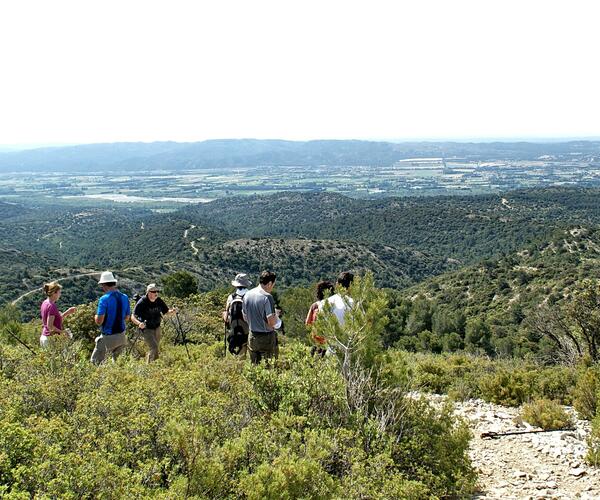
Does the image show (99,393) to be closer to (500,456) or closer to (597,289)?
(500,456)

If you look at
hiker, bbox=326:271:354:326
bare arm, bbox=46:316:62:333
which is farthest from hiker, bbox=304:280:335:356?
bare arm, bbox=46:316:62:333

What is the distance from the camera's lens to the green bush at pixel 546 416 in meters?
5.45

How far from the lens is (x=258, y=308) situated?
5492mm

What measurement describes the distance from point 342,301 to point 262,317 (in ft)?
4.05

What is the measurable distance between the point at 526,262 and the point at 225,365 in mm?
38201

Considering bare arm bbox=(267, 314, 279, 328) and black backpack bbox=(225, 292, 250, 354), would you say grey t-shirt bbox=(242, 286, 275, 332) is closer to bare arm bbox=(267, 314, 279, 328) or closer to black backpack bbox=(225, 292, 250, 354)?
bare arm bbox=(267, 314, 279, 328)

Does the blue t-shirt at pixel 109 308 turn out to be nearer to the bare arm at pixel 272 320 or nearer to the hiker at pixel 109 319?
the hiker at pixel 109 319

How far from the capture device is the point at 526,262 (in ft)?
127

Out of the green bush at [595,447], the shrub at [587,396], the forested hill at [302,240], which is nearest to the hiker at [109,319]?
the green bush at [595,447]

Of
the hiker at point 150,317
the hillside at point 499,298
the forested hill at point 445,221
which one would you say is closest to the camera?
the hiker at point 150,317

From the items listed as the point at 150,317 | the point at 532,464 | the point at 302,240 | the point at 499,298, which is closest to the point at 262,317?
the point at 150,317

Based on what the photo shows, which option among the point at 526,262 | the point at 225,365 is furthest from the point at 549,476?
the point at 526,262

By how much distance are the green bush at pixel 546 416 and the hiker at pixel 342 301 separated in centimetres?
264

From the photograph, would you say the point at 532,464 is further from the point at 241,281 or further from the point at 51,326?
the point at 51,326
